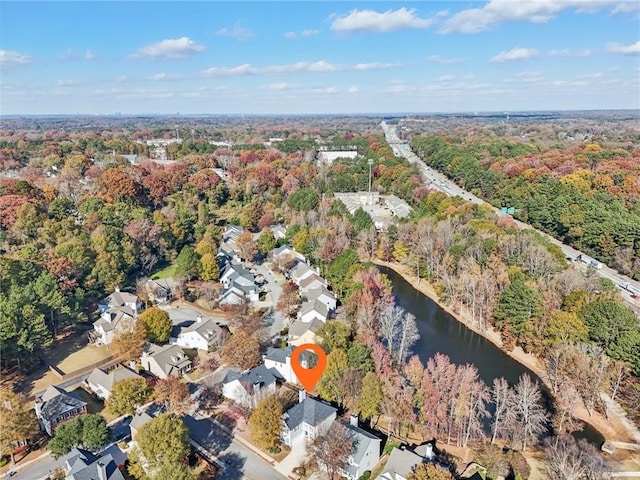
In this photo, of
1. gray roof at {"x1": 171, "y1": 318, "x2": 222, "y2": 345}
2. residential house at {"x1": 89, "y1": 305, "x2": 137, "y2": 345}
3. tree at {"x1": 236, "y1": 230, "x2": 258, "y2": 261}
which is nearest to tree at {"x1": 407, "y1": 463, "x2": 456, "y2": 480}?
gray roof at {"x1": 171, "y1": 318, "x2": 222, "y2": 345}

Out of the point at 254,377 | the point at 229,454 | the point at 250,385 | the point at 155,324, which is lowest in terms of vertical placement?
the point at 229,454

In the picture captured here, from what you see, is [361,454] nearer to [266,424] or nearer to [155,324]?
[266,424]

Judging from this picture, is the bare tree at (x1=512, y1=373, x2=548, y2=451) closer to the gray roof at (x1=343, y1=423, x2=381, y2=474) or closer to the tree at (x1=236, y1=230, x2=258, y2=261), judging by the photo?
the gray roof at (x1=343, y1=423, x2=381, y2=474)

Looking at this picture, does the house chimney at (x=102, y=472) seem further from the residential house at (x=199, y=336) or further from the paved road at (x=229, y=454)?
the residential house at (x=199, y=336)

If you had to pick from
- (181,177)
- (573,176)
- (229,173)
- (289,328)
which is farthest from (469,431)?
(229,173)

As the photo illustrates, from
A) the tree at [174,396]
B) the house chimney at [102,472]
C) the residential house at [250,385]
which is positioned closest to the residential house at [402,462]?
the residential house at [250,385]

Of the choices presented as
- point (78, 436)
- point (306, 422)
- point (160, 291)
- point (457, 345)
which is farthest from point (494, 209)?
point (78, 436)

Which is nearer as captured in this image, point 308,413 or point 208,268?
point 308,413

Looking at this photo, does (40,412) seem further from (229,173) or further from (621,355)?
(229,173)
